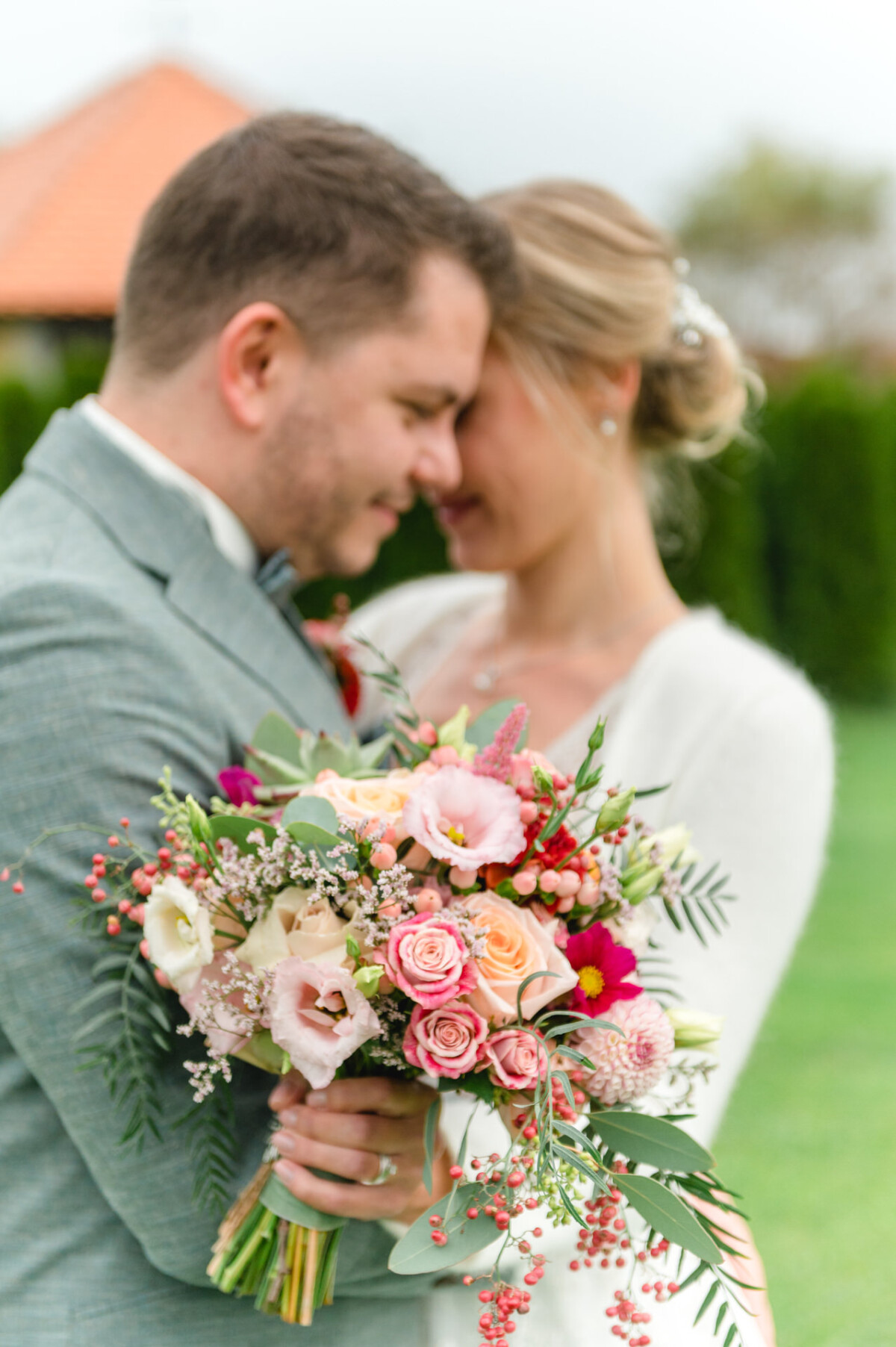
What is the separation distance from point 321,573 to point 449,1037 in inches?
52.8

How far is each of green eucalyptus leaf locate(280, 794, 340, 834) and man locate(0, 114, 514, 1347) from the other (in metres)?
0.31

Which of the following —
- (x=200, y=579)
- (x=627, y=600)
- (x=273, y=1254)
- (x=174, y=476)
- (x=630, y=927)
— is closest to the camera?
(x=630, y=927)

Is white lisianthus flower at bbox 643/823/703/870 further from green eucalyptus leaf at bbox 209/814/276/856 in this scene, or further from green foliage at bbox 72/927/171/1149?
green foliage at bbox 72/927/171/1149

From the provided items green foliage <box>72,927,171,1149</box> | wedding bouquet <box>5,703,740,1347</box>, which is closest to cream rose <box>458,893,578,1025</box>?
wedding bouquet <box>5,703,740,1347</box>

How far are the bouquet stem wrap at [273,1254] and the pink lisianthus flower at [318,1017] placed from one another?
12.3 inches

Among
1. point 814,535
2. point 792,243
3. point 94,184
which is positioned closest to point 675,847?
point 814,535

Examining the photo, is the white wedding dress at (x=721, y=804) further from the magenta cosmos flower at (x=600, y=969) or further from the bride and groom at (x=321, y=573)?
the magenta cosmos flower at (x=600, y=969)

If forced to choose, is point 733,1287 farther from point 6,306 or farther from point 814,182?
point 814,182

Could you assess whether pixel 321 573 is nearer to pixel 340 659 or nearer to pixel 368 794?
pixel 340 659

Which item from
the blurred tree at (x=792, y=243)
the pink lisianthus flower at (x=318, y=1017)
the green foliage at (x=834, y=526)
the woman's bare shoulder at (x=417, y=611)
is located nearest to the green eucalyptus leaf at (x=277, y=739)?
the pink lisianthus flower at (x=318, y=1017)

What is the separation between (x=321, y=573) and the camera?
257 cm

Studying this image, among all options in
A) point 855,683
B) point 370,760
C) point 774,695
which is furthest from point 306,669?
point 855,683

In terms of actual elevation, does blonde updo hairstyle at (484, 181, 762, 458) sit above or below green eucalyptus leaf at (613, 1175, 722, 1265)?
above

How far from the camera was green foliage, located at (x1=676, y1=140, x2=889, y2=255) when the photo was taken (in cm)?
4438
